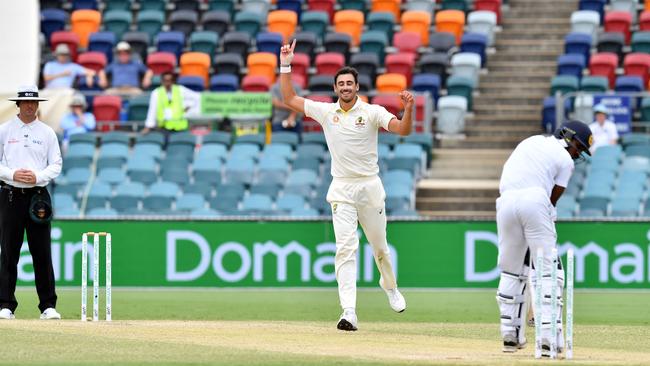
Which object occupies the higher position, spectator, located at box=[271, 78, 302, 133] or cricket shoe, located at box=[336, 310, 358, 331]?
spectator, located at box=[271, 78, 302, 133]

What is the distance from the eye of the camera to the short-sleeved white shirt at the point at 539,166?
11984 millimetres

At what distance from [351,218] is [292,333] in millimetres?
1197

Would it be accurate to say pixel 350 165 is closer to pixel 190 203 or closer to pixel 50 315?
Result: pixel 50 315

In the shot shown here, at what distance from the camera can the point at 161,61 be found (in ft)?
99.2

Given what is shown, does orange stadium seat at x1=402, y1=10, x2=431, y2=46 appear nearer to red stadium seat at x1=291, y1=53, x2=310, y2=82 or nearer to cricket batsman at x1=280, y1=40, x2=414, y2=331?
red stadium seat at x1=291, y1=53, x2=310, y2=82

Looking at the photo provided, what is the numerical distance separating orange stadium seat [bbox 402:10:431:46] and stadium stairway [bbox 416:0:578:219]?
1325mm

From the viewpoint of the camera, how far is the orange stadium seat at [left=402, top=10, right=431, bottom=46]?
101 ft

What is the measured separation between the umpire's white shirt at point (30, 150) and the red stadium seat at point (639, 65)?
621 inches

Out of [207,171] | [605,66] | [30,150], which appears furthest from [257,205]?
[30,150]

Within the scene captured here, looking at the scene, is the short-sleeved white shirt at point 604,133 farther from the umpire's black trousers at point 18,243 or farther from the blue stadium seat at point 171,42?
the umpire's black trousers at point 18,243

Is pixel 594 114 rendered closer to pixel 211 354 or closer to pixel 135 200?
pixel 135 200

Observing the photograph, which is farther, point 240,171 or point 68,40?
point 68,40

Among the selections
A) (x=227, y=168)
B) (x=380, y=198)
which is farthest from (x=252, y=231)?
(x=380, y=198)

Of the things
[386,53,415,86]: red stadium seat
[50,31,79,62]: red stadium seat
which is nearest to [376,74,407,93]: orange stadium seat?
[386,53,415,86]: red stadium seat
